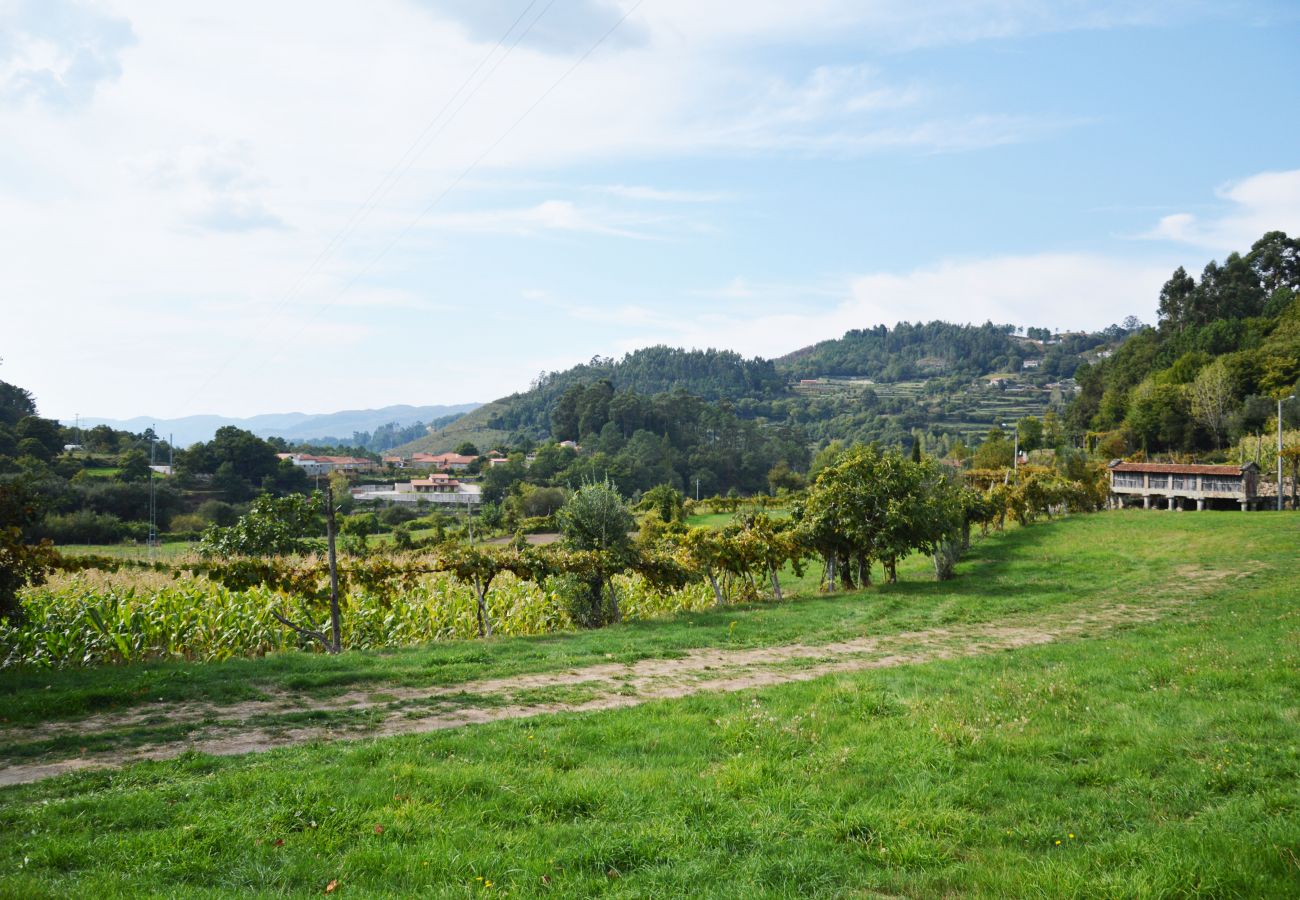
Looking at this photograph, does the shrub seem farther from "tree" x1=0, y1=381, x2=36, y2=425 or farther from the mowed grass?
the mowed grass

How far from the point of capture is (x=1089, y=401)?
327 feet

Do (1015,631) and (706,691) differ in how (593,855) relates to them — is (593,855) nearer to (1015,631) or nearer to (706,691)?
(706,691)

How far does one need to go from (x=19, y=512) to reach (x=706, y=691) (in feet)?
30.9

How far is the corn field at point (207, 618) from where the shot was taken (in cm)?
1174

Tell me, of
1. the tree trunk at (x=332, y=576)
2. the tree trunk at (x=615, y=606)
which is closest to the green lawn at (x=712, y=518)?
the tree trunk at (x=615, y=606)

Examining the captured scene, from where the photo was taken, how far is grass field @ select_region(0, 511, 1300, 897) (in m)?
4.44

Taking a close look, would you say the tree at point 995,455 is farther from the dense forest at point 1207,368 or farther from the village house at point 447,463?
the village house at point 447,463

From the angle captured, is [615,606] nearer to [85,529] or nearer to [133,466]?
[85,529]

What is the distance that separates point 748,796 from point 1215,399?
76624mm

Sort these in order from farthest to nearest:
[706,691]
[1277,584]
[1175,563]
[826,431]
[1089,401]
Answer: [826,431]
[1089,401]
[1175,563]
[1277,584]
[706,691]

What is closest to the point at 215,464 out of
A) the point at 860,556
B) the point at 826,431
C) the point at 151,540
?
the point at 151,540

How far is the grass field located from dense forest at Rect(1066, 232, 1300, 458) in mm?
63357

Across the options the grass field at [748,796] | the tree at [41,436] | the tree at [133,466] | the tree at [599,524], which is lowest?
the grass field at [748,796]

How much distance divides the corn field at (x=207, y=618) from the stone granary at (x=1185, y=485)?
4042 cm
